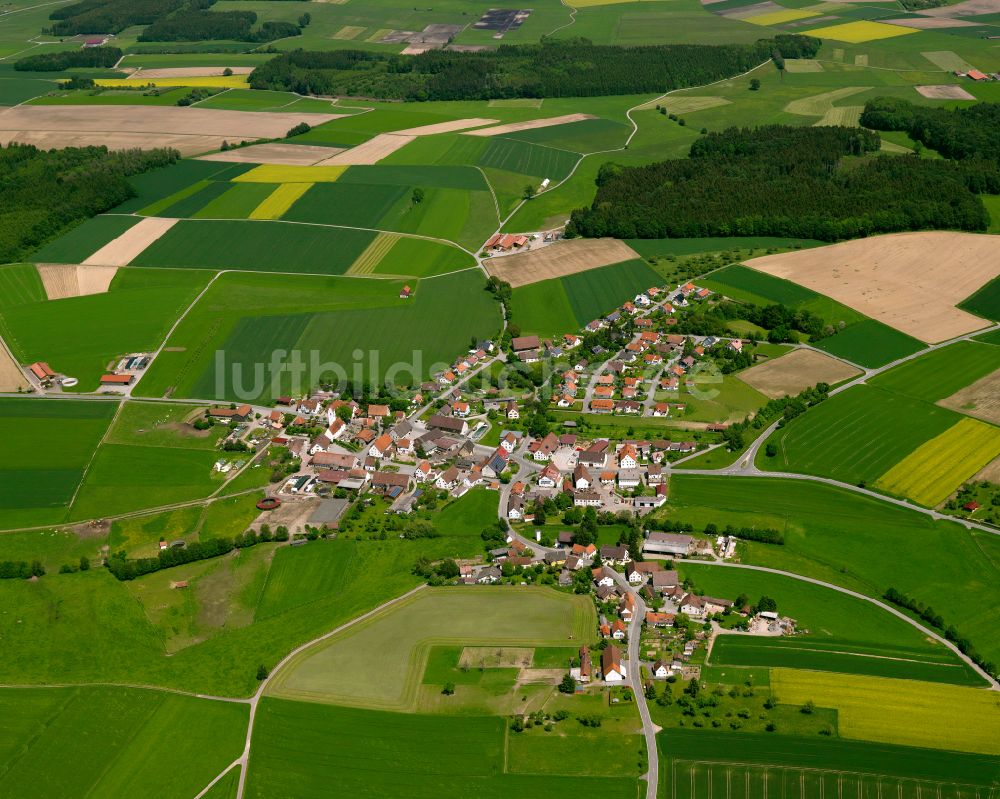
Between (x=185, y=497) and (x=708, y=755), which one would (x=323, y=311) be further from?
(x=708, y=755)

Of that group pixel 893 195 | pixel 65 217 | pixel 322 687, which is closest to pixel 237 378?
pixel 322 687

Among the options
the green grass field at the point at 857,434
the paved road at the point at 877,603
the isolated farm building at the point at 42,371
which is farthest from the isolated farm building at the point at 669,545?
the isolated farm building at the point at 42,371

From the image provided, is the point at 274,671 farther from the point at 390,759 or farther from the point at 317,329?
the point at 317,329

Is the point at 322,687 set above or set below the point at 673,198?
below

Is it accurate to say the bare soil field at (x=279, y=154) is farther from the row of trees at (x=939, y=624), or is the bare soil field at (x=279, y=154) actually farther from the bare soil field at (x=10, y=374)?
the row of trees at (x=939, y=624)

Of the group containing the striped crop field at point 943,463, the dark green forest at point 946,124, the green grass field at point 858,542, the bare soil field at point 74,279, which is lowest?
the green grass field at point 858,542

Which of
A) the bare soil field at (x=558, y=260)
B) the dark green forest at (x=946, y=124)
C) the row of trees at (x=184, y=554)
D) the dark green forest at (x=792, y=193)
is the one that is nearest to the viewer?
the row of trees at (x=184, y=554)
